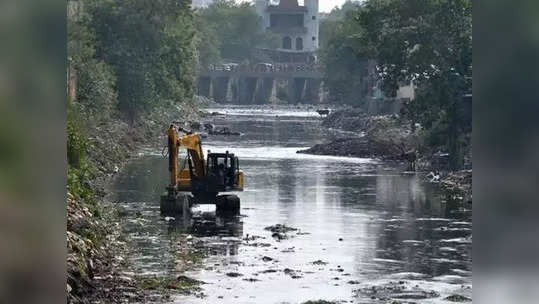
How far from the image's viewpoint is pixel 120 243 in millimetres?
26844

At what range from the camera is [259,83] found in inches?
7239

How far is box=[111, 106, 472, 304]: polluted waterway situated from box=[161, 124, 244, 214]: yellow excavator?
19.0 inches

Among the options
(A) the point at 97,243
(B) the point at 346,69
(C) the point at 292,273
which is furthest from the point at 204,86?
(C) the point at 292,273

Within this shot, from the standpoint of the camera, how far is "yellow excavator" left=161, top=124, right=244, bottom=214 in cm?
3412

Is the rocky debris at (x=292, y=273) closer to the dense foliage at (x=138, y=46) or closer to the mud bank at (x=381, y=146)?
the mud bank at (x=381, y=146)

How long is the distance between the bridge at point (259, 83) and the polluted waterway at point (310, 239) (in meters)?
127

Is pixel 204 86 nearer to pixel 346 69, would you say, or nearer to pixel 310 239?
pixel 346 69

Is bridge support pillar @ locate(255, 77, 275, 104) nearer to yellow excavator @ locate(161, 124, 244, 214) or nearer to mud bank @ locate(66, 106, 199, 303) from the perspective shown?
A: mud bank @ locate(66, 106, 199, 303)

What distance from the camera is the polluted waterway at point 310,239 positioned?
21.3 metres

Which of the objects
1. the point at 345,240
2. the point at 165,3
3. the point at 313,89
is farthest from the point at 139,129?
the point at 313,89

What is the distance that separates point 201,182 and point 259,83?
14923 centimetres
